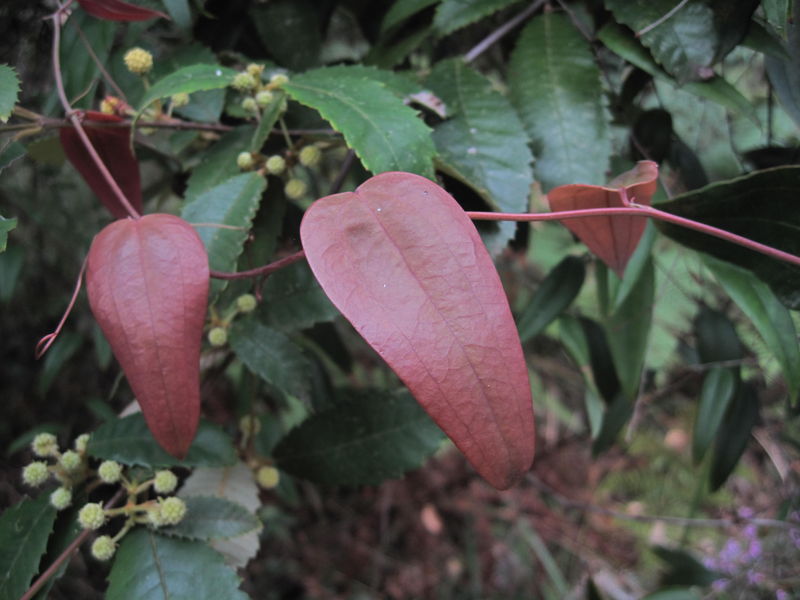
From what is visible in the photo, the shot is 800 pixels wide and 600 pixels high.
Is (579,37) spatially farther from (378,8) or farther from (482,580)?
(482,580)

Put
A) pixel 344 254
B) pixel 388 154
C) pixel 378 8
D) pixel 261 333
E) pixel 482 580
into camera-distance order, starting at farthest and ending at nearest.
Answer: pixel 482 580 → pixel 378 8 → pixel 261 333 → pixel 388 154 → pixel 344 254

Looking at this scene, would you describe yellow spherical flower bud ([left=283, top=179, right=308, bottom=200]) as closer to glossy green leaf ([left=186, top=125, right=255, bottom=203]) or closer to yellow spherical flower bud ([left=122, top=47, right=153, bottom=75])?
glossy green leaf ([left=186, top=125, right=255, bottom=203])

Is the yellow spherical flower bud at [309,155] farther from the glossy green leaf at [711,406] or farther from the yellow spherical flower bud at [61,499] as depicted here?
the glossy green leaf at [711,406]

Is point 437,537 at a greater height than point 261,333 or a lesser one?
lesser

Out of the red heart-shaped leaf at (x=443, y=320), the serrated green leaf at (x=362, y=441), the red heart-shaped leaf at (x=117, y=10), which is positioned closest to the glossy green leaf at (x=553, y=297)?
the serrated green leaf at (x=362, y=441)

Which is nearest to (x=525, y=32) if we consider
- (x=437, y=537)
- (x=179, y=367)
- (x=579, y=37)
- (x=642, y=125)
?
(x=579, y=37)

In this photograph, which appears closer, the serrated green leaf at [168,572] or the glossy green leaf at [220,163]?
the serrated green leaf at [168,572]

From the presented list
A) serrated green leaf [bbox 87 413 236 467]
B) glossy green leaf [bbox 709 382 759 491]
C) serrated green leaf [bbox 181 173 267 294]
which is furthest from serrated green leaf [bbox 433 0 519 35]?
glossy green leaf [bbox 709 382 759 491]
